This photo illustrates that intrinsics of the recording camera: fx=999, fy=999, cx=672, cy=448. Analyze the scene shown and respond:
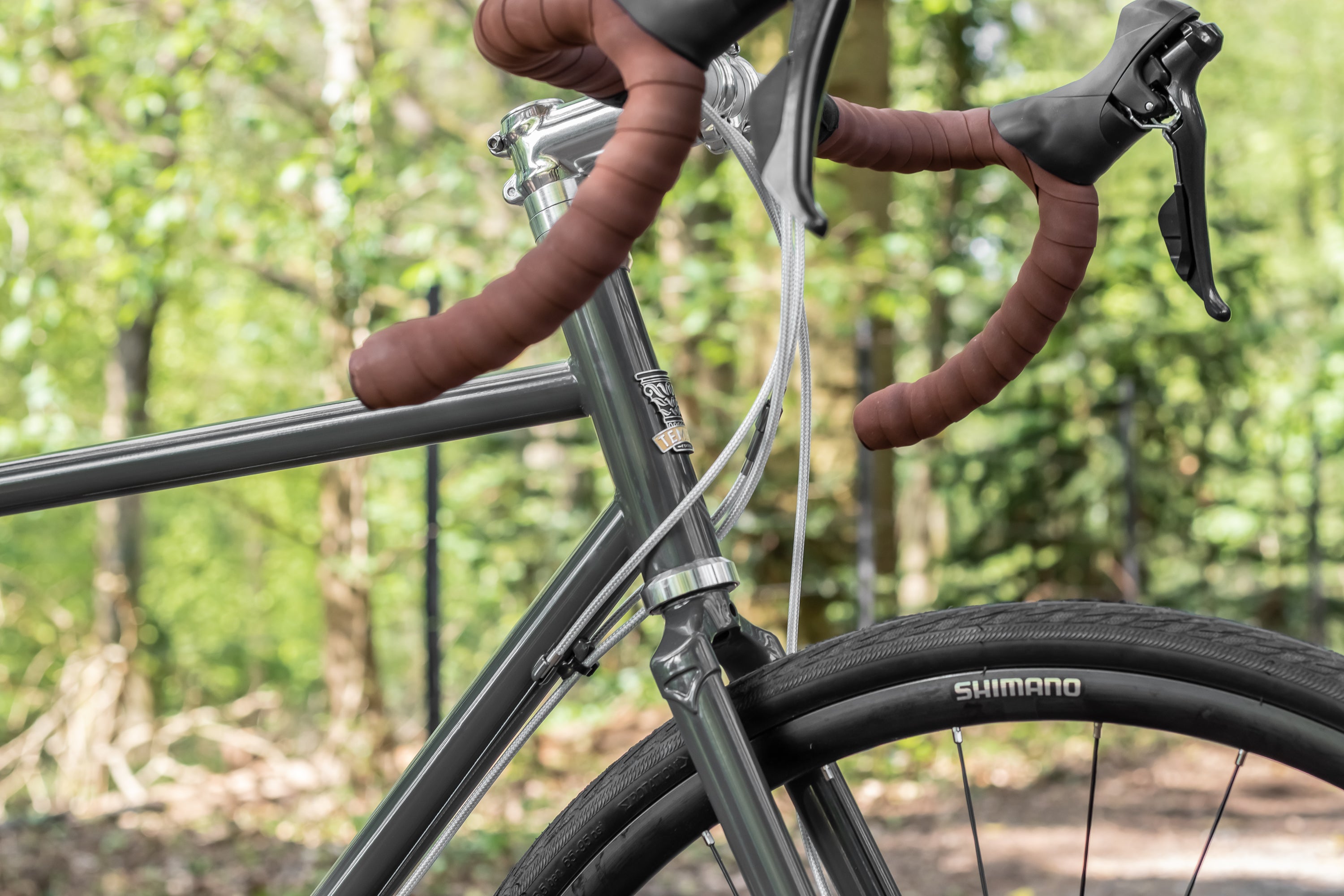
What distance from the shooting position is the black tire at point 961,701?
1.92 ft

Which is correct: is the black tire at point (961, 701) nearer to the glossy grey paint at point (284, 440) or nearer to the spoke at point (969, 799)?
the spoke at point (969, 799)

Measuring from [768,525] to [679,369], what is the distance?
0.82m

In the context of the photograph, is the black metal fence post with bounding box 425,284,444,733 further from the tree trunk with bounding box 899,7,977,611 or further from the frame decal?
the tree trunk with bounding box 899,7,977,611

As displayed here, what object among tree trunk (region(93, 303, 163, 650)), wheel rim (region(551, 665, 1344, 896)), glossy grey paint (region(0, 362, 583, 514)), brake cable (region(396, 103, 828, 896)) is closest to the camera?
wheel rim (region(551, 665, 1344, 896))

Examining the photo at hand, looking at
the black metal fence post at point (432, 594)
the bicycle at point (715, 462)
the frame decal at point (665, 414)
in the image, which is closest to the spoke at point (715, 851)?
the bicycle at point (715, 462)

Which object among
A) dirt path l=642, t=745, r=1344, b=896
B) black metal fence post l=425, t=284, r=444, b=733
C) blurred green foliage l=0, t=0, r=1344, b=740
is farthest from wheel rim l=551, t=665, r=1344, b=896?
blurred green foliage l=0, t=0, r=1344, b=740

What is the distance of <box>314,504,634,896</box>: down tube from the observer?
31.1 inches

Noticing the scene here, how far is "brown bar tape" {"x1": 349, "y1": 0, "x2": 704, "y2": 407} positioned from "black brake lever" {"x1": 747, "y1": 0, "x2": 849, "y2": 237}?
0.11ft

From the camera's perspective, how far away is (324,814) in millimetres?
4066

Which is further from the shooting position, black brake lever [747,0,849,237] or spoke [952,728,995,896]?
spoke [952,728,995,896]

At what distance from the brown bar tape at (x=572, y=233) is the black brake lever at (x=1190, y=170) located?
0.34 metres

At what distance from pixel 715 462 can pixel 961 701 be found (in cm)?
23

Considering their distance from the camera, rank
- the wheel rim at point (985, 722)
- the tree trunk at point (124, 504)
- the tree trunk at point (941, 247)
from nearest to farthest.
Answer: the wheel rim at point (985, 722)
the tree trunk at point (941, 247)
the tree trunk at point (124, 504)

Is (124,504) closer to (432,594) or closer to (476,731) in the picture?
(432,594)
